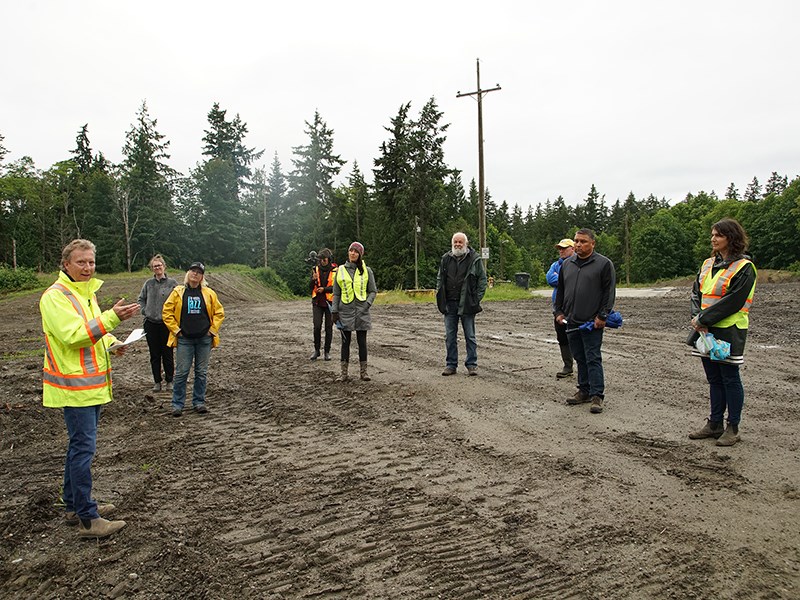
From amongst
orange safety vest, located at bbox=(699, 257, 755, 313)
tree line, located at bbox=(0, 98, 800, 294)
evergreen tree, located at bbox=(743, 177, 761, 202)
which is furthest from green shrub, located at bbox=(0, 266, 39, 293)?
evergreen tree, located at bbox=(743, 177, 761, 202)

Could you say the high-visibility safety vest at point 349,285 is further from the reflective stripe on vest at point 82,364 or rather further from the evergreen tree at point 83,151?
the evergreen tree at point 83,151

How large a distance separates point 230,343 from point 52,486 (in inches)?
347

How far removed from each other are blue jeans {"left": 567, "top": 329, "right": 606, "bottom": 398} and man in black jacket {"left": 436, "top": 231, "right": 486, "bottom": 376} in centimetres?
184

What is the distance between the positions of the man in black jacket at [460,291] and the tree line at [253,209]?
114 ft

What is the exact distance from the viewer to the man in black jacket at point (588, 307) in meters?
6.38

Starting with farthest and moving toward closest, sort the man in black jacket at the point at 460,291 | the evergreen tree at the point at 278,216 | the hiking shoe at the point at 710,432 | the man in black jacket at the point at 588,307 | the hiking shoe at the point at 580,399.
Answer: the evergreen tree at the point at 278,216, the man in black jacket at the point at 460,291, the hiking shoe at the point at 580,399, the man in black jacket at the point at 588,307, the hiking shoe at the point at 710,432

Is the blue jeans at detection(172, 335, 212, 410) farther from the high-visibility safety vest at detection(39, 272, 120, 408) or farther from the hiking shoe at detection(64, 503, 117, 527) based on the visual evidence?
the high-visibility safety vest at detection(39, 272, 120, 408)

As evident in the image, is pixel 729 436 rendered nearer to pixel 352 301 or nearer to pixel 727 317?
pixel 727 317

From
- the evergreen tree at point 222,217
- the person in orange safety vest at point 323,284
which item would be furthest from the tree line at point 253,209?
the person in orange safety vest at point 323,284

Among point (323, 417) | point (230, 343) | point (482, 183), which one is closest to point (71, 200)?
point (482, 183)

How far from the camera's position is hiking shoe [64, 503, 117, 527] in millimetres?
3889

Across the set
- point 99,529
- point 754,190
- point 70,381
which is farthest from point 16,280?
point 754,190

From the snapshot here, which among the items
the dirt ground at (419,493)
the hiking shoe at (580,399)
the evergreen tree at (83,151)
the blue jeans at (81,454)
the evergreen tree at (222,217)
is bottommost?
the dirt ground at (419,493)

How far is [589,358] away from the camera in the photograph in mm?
6461
